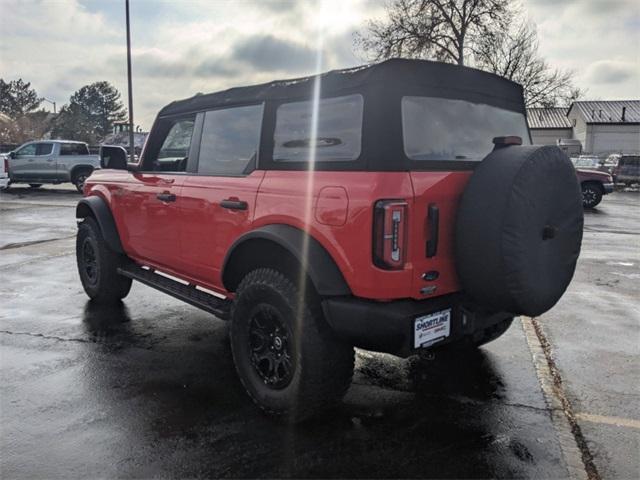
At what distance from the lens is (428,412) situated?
3236 millimetres

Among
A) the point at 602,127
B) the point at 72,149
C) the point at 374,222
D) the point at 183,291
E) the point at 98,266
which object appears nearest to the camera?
the point at 374,222

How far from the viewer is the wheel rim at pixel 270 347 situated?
3.02 meters

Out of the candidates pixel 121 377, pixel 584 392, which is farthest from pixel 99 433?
pixel 584 392

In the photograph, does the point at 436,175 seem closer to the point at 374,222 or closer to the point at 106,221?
the point at 374,222

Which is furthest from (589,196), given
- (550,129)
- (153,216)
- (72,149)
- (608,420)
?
(550,129)

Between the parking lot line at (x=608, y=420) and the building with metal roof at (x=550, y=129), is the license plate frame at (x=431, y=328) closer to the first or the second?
the parking lot line at (x=608, y=420)

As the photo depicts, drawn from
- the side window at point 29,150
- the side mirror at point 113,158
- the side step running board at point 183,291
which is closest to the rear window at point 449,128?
the side step running board at point 183,291

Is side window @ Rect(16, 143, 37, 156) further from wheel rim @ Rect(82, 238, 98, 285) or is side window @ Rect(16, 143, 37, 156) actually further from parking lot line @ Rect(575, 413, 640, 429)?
parking lot line @ Rect(575, 413, 640, 429)

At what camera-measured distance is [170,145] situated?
446 cm

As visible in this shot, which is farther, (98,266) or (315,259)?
(98,266)

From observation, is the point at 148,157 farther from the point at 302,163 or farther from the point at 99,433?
the point at 99,433

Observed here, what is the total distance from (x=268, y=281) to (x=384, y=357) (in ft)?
5.00

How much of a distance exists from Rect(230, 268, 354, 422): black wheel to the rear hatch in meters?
0.60

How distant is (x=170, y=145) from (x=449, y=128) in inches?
97.2
